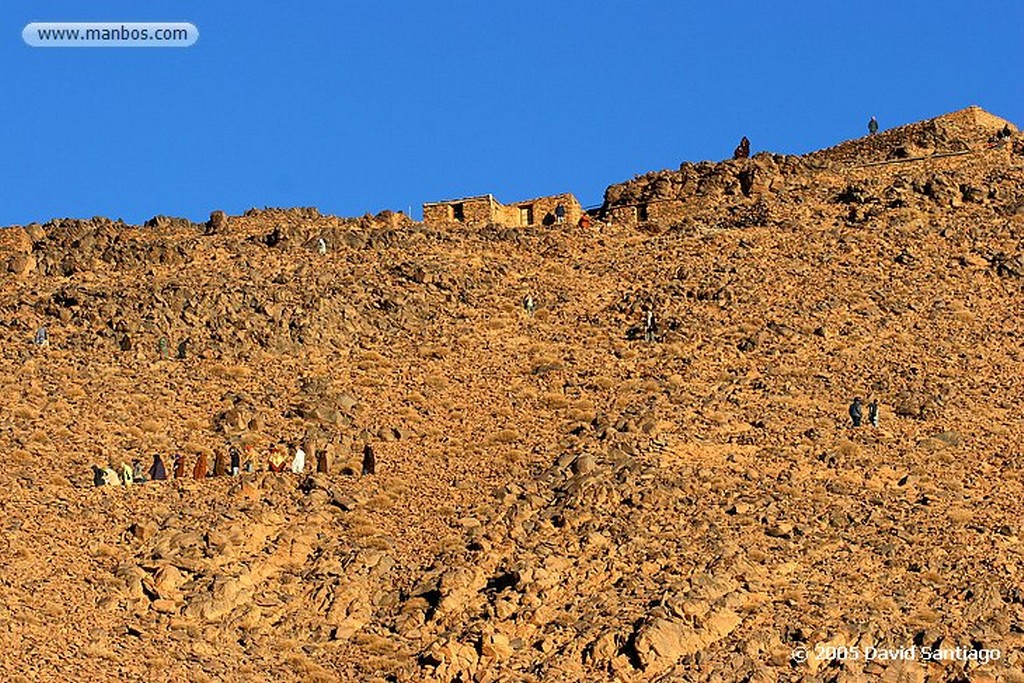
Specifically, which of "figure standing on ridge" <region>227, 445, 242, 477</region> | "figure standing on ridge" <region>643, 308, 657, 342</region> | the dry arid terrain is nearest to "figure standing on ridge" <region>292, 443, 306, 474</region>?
the dry arid terrain

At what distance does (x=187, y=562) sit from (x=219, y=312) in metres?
10.2

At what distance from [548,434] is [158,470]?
6673mm

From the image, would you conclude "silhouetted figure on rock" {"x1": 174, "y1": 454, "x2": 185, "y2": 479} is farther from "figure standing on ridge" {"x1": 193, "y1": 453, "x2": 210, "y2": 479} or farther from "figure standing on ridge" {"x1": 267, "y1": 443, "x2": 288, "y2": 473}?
"figure standing on ridge" {"x1": 267, "y1": 443, "x2": 288, "y2": 473}

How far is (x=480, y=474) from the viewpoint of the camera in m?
40.2

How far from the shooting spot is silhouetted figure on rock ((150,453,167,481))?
130ft

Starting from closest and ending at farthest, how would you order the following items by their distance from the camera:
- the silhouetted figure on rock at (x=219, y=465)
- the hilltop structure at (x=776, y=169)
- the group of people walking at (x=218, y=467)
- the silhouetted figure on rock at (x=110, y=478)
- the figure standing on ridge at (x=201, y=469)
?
the silhouetted figure on rock at (x=110, y=478) < the group of people walking at (x=218, y=467) < the figure standing on ridge at (x=201, y=469) < the silhouetted figure on rock at (x=219, y=465) < the hilltop structure at (x=776, y=169)

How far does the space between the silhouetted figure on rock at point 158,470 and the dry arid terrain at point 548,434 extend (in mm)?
548

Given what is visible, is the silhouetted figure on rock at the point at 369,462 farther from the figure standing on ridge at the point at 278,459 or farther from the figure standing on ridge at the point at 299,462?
the figure standing on ridge at the point at 278,459

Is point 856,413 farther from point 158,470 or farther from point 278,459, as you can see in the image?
point 158,470

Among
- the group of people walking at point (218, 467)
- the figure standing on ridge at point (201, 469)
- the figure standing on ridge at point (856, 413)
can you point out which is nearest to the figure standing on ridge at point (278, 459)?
the group of people walking at point (218, 467)

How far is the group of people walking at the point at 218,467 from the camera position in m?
39.4

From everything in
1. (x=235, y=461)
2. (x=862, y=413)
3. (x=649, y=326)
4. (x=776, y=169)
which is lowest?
(x=862, y=413)

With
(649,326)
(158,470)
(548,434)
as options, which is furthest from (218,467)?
(649,326)

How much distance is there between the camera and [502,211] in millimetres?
54406
